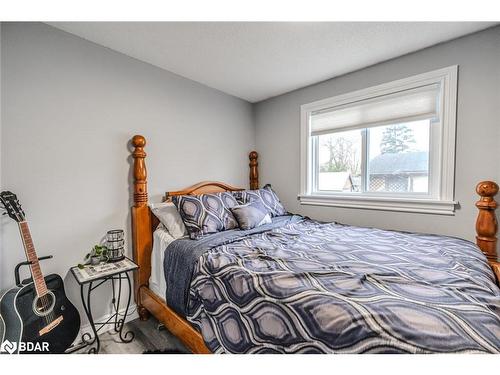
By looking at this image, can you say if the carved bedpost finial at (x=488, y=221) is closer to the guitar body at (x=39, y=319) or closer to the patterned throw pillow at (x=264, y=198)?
the patterned throw pillow at (x=264, y=198)

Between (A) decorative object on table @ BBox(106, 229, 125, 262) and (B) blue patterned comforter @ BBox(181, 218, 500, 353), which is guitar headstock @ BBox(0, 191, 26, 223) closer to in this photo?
(A) decorative object on table @ BBox(106, 229, 125, 262)

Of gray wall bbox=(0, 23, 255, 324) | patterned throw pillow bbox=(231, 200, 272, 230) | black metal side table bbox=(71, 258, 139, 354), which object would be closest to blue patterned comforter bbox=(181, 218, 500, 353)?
patterned throw pillow bbox=(231, 200, 272, 230)

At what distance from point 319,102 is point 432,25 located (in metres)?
1.07

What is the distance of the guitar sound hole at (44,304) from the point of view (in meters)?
1.26

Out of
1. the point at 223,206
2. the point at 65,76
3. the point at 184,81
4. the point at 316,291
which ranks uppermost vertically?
the point at 184,81

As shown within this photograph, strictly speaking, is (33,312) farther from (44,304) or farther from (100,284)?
(100,284)

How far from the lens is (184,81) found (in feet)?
7.56

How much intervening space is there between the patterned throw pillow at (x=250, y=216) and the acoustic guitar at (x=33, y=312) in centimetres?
128

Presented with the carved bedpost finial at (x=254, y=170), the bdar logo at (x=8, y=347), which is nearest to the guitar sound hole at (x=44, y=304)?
the bdar logo at (x=8, y=347)

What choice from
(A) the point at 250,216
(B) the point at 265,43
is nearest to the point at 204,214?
(A) the point at 250,216

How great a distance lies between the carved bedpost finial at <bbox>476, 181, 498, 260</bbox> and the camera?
149 cm

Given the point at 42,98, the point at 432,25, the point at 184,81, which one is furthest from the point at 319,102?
the point at 42,98

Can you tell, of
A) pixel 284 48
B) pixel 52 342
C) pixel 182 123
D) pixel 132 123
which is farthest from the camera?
pixel 182 123
